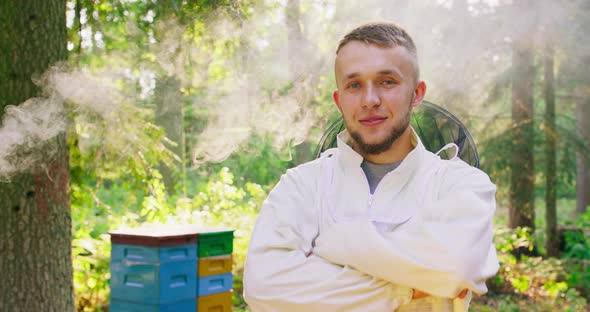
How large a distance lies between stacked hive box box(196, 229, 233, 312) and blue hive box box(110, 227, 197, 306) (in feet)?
0.22

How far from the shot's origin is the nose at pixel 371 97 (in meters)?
1.63

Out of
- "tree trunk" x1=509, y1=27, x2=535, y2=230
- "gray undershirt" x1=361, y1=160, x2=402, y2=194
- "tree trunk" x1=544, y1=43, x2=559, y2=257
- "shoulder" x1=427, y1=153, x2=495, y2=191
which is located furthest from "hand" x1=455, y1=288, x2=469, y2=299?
"tree trunk" x1=544, y1=43, x2=559, y2=257

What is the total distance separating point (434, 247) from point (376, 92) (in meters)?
0.51

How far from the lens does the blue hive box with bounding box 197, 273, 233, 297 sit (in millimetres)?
3691

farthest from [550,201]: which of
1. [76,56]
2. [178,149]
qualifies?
[76,56]

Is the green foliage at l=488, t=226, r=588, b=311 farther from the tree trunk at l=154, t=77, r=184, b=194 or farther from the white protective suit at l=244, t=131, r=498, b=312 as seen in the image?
the white protective suit at l=244, t=131, r=498, b=312

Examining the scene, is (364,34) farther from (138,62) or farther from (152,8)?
(138,62)

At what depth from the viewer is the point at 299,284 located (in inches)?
59.7

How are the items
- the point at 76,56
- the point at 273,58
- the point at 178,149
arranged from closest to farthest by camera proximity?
the point at 76,56 < the point at 273,58 < the point at 178,149

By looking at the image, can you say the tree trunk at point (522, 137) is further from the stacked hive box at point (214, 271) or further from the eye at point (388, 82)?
the eye at point (388, 82)

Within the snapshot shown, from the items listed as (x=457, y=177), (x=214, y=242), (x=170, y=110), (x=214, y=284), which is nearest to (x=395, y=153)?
(x=457, y=177)

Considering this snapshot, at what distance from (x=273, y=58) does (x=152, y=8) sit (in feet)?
5.25

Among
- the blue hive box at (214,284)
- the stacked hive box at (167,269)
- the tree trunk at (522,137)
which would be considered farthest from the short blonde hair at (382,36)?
the tree trunk at (522,137)

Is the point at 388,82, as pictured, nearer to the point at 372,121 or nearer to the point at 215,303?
the point at 372,121
